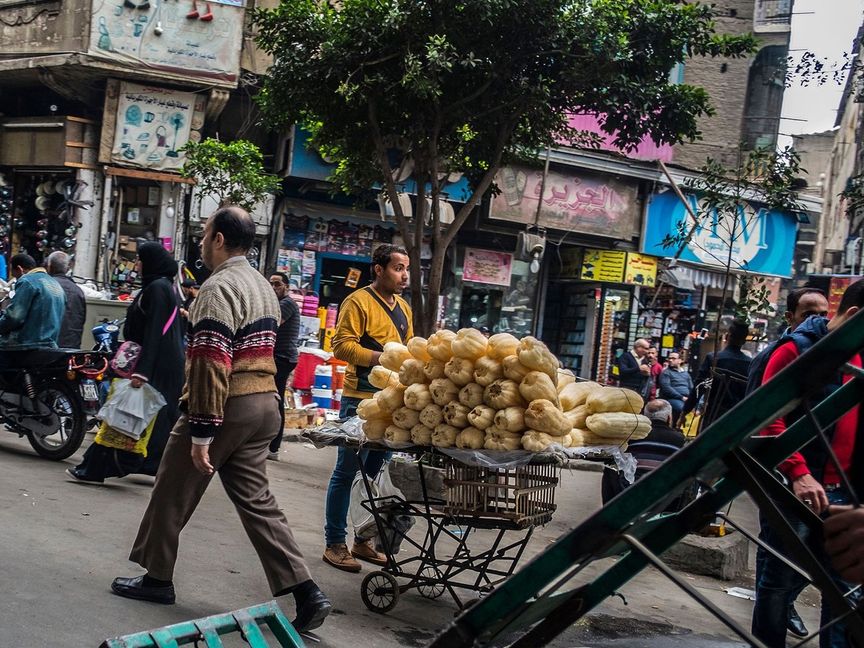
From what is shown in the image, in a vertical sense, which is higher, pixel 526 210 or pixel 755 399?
pixel 526 210

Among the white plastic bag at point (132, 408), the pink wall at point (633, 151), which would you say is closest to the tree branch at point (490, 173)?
the white plastic bag at point (132, 408)

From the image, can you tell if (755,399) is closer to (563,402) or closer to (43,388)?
(563,402)

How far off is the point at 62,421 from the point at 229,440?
472 cm

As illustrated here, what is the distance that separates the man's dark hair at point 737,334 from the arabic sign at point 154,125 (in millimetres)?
11669

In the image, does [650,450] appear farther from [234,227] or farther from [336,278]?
[336,278]

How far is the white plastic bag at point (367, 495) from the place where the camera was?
5844 millimetres

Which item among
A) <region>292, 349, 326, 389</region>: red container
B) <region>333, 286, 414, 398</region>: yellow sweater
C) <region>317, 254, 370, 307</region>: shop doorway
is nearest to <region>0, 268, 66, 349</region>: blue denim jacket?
<region>333, 286, 414, 398</region>: yellow sweater

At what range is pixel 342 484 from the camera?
580cm

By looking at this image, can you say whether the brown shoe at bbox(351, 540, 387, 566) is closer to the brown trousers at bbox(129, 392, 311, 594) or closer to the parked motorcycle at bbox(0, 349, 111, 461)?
the brown trousers at bbox(129, 392, 311, 594)

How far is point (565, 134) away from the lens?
1232 centimetres

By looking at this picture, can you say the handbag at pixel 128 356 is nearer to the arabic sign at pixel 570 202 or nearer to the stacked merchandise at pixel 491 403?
the stacked merchandise at pixel 491 403

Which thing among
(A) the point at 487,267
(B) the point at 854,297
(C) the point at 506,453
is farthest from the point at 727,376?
(A) the point at 487,267

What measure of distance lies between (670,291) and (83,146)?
43.7ft

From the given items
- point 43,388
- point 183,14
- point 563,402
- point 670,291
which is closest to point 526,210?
point 670,291
